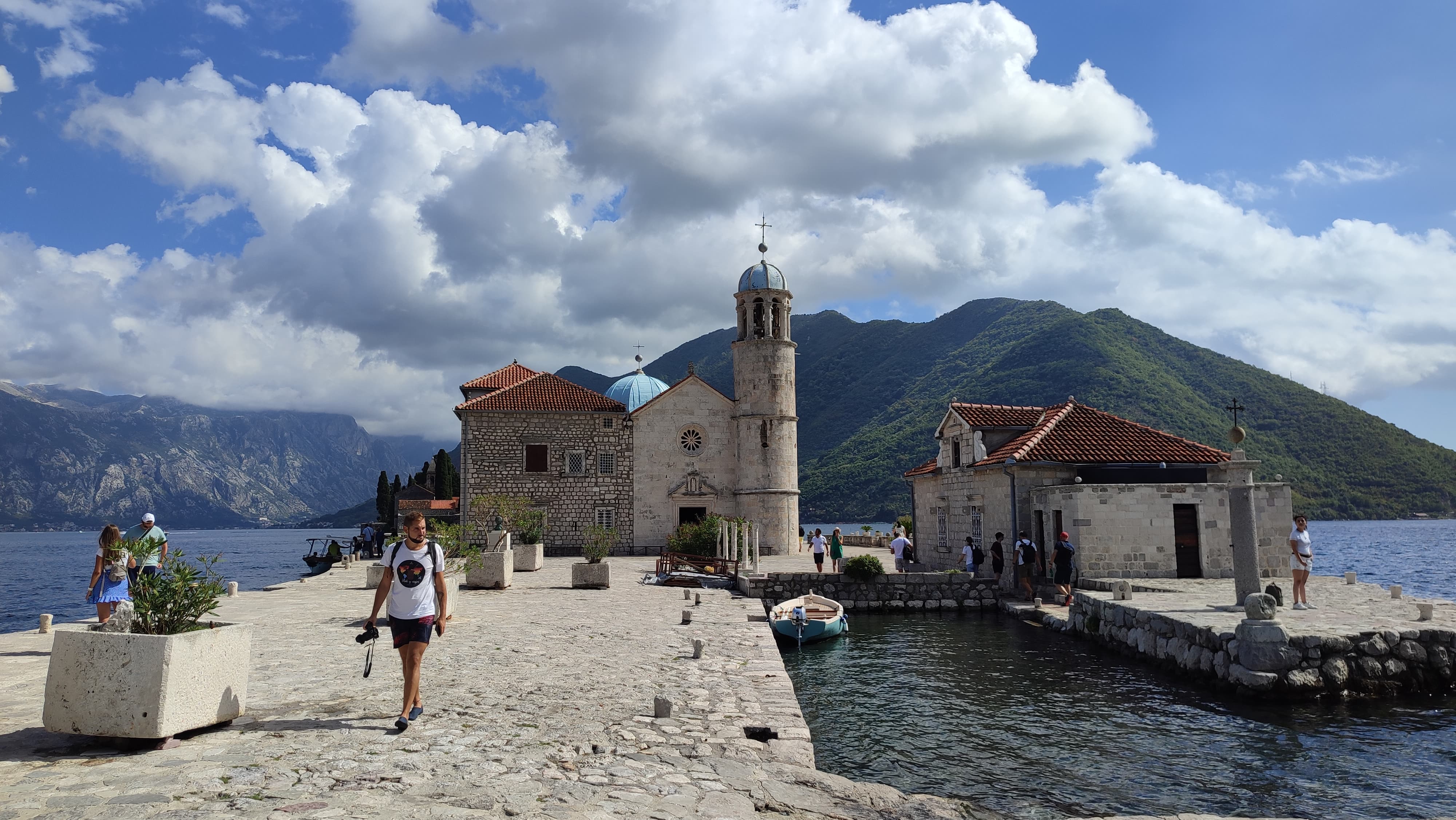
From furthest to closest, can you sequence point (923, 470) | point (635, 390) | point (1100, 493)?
point (635, 390) → point (923, 470) → point (1100, 493)

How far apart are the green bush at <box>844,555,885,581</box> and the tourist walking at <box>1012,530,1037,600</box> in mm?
3963

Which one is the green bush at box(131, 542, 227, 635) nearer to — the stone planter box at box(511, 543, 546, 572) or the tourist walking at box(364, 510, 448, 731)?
the tourist walking at box(364, 510, 448, 731)

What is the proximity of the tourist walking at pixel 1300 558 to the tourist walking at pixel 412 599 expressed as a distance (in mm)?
13743

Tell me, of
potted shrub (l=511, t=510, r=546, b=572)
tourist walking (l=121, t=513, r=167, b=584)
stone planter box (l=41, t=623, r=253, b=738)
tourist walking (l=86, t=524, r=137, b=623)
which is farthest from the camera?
potted shrub (l=511, t=510, r=546, b=572)

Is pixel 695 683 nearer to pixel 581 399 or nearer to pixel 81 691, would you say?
pixel 81 691

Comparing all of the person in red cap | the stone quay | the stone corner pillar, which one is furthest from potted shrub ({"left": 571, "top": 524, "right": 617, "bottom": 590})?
the stone corner pillar

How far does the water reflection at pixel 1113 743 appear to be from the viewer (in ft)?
27.2

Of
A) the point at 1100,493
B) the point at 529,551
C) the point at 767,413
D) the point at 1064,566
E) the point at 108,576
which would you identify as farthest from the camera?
the point at 767,413

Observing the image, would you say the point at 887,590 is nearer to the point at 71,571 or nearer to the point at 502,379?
the point at 502,379

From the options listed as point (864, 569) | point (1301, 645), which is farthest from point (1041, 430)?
point (1301, 645)

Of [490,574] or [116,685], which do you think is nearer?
[116,685]

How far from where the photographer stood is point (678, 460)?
39844 millimetres

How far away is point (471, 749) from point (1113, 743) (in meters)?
7.63

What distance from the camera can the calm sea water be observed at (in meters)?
36.5
